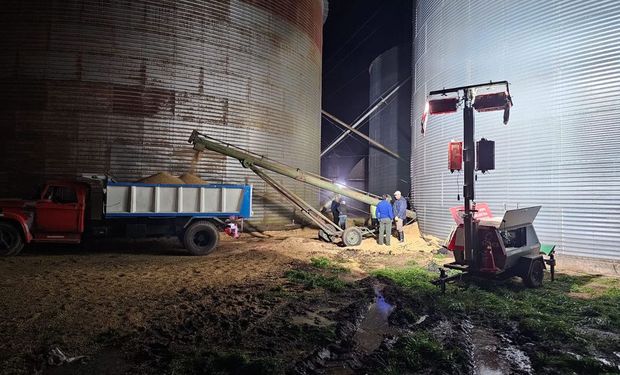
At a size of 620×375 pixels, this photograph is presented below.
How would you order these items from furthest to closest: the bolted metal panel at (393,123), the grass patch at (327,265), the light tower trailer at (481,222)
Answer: the bolted metal panel at (393,123) < the grass patch at (327,265) < the light tower trailer at (481,222)

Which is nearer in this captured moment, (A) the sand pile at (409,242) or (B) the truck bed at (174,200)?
(B) the truck bed at (174,200)

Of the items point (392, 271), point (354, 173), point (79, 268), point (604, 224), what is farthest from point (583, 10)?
point (354, 173)

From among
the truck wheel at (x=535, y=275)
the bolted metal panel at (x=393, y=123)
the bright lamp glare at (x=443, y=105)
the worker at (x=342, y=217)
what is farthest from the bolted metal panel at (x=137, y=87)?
the truck wheel at (x=535, y=275)

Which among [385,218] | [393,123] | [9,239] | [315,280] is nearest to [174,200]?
[9,239]

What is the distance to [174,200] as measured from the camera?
Result: 10.1 m

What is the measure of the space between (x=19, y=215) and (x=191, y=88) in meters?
7.25

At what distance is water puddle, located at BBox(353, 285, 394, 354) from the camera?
4.36 meters

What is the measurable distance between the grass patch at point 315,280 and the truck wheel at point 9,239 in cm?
→ 723

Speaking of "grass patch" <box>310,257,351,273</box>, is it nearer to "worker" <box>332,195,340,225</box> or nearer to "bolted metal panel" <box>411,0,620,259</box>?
"worker" <box>332,195,340,225</box>

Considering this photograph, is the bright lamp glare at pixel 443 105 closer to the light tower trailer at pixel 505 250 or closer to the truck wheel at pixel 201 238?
the light tower trailer at pixel 505 250

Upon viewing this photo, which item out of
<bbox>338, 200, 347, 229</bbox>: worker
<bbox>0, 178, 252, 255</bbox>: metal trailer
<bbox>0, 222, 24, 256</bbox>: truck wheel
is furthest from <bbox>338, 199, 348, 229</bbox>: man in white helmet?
<bbox>0, 222, 24, 256</bbox>: truck wheel

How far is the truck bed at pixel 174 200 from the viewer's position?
9594mm

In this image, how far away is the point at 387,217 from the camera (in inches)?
484

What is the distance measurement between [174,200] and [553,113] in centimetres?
1033
